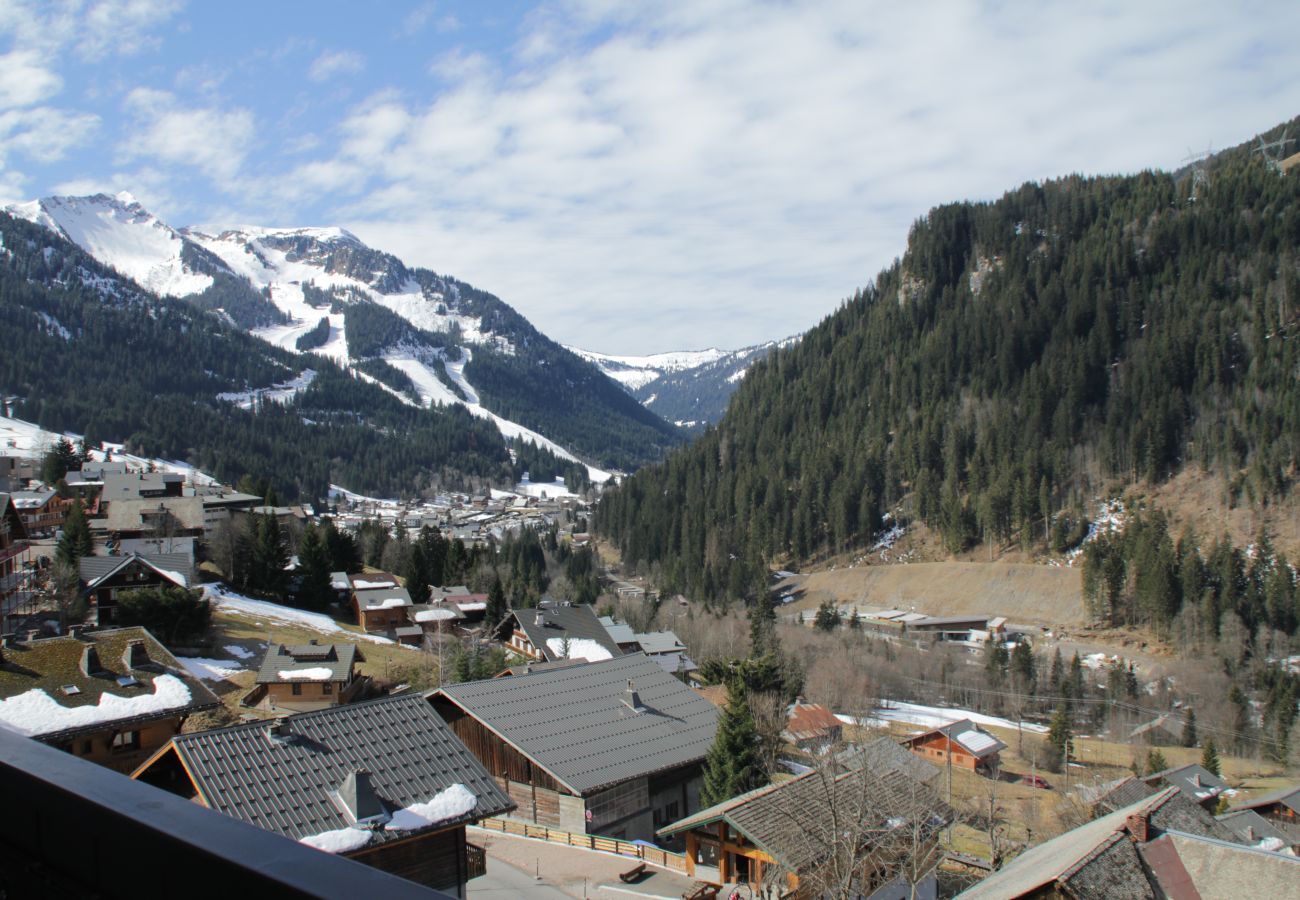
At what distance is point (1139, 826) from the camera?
1903 centimetres

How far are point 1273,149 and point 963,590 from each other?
429ft

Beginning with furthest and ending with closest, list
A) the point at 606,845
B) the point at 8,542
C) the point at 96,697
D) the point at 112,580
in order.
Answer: the point at 112,580 < the point at 8,542 < the point at 96,697 < the point at 606,845

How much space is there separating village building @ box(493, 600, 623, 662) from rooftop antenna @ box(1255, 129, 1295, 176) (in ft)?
471

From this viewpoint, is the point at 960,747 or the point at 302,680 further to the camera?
the point at 960,747

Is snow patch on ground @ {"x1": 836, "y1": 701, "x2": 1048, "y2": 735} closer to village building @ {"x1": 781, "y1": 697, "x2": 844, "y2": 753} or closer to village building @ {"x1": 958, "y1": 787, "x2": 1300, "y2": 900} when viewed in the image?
village building @ {"x1": 781, "y1": 697, "x2": 844, "y2": 753}

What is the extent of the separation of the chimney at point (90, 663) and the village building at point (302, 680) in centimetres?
918

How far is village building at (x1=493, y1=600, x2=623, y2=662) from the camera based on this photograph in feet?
166

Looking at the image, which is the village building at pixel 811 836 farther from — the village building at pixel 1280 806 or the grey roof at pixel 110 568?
the grey roof at pixel 110 568

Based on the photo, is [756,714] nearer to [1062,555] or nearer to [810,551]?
[1062,555]

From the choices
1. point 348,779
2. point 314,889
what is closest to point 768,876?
point 348,779

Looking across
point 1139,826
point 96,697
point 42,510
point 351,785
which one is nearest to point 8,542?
point 96,697

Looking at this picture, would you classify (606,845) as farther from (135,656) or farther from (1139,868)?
(135,656)

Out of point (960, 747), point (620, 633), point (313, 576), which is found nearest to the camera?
Answer: point (960, 747)

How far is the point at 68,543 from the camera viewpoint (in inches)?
1911
